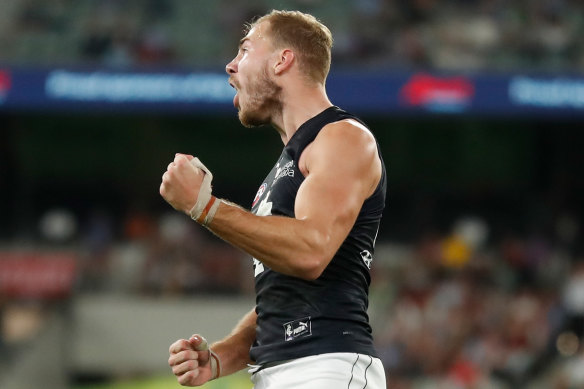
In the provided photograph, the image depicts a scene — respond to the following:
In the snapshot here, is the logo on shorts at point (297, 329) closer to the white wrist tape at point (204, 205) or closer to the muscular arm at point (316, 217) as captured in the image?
the muscular arm at point (316, 217)

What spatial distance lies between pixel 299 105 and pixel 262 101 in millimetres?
A: 134

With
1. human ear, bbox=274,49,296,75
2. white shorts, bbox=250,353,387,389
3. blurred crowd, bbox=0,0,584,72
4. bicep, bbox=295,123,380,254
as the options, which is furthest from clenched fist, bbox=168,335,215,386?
Result: blurred crowd, bbox=0,0,584,72

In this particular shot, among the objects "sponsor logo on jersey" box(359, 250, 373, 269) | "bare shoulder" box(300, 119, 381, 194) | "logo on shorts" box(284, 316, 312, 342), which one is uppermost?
"bare shoulder" box(300, 119, 381, 194)

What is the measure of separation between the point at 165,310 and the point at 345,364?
10.4m

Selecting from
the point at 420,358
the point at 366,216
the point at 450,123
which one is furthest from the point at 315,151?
the point at 450,123

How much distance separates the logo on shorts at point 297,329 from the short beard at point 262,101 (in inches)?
29.6

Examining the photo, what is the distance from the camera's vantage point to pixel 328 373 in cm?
326

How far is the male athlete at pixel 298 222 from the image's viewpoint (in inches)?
122

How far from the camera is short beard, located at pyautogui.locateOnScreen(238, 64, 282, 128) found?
3572 mm

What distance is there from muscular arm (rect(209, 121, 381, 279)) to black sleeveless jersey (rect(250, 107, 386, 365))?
0.14 m

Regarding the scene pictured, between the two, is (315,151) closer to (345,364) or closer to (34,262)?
(345,364)

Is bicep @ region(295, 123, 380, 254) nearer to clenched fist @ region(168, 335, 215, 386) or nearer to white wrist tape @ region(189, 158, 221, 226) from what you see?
white wrist tape @ region(189, 158, 221, 226)

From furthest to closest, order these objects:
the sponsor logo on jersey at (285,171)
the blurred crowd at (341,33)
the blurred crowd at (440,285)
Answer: the blurred crowd at (341,33) < the blurred crowd at (440,285) < the sponsor logo on jersey at (285,171)

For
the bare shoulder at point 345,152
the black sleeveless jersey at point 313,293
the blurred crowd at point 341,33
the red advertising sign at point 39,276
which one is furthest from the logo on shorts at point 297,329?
the red advertising sign at point 39,276
